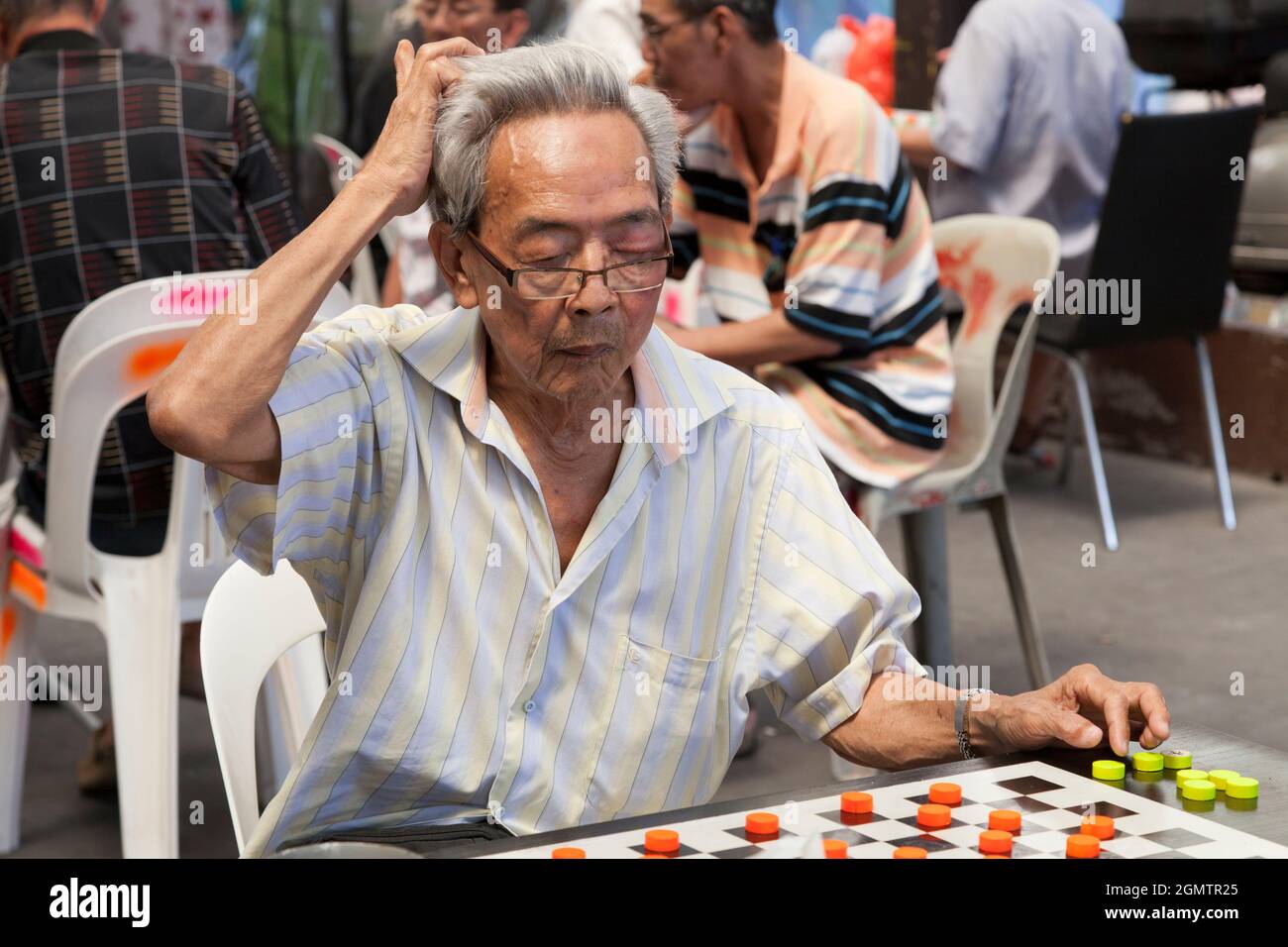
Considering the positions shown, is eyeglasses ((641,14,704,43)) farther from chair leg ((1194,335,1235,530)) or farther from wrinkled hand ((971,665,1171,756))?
chair leg ((1194,335,1235,530))

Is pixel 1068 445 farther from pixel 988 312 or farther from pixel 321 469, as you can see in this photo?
pixel 321 469

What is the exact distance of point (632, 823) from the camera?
56.5 inches

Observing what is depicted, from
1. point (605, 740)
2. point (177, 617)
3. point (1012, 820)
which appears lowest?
point (177, 617)

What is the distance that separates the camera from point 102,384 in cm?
288

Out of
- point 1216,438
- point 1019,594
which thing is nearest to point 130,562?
point 1019,594

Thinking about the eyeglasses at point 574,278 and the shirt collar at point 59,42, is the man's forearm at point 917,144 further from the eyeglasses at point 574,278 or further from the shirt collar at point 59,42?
the eyeglasses at point 574,278

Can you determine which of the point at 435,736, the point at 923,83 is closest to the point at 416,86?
the point at 435,736

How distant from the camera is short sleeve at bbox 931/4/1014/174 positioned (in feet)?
17.8

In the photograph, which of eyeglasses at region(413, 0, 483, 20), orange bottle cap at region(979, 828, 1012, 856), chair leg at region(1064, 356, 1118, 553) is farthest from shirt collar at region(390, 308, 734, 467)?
chair leg at region(1064, 356, 1118, 553)

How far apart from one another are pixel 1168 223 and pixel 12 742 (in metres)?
3.59

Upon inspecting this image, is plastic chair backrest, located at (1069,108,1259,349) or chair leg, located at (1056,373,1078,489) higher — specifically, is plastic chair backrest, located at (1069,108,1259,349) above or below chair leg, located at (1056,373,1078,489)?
above

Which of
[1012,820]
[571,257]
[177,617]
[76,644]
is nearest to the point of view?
[1012,820]
